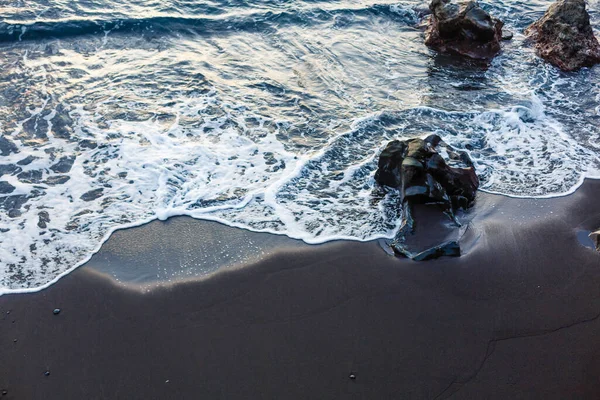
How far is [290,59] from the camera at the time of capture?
28.9ft

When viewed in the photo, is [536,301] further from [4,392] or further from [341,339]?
[4,392]

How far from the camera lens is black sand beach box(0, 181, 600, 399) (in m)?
3.59

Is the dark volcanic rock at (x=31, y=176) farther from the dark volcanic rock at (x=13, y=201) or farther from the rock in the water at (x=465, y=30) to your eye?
the rock in the water at (x=465, y=30)

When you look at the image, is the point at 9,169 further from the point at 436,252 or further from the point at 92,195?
the point at 436,252

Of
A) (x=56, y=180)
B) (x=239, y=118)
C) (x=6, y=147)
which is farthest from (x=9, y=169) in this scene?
(x=239, y=118)

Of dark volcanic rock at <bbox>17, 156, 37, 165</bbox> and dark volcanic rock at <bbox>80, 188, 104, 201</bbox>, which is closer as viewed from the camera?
dark volcanic rock at <bbox>80, 188, 104, 201</bbox>

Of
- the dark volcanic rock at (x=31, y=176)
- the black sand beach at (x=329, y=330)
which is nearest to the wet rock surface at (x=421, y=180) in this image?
the black sand beach at (x=329, y=330)

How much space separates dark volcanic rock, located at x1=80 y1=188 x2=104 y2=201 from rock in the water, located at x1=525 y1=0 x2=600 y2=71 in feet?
26.3

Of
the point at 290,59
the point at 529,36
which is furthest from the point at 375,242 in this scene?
the point at 529,36

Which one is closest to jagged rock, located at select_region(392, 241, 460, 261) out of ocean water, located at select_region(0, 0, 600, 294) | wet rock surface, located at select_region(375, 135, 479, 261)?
wet rock surface, located at select_region(375, 135, 479, 261)

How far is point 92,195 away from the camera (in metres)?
5.47

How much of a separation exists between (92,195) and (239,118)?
7.69ft

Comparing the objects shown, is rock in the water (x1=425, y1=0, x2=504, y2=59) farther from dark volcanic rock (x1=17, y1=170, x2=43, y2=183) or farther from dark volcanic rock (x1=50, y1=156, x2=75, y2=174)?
dark volcanic rock (x1=17, y1=170, x2=43, y2=183)

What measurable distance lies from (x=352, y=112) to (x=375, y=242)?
2870 mm
